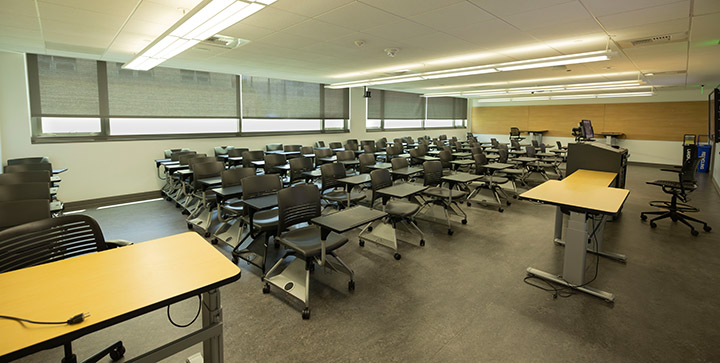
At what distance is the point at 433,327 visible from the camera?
2.68 m

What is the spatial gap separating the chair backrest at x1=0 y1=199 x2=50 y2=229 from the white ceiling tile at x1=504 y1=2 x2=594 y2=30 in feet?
15.6

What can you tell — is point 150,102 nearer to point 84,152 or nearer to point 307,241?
point 84,152

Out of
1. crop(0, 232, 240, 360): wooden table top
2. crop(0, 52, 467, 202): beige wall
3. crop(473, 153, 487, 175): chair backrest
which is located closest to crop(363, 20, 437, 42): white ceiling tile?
crop(473, 153, 487, 175): chair backrest

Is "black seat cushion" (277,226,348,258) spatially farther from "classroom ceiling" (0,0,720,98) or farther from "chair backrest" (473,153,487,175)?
"chair backrest" (473,153,487,175)

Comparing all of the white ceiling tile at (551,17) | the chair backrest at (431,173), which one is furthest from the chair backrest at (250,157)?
the white ceiling tile at (551,17)

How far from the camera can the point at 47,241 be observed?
206 cm

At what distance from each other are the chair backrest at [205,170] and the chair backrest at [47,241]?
2.88 metres

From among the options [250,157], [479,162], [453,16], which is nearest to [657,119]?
[479,162]

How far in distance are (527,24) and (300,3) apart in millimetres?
2738

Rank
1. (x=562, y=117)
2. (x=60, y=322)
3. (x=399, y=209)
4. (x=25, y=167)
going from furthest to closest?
(x=562, y=117) → (x=25, y=167) → (x=399, y=209) → (x=60, y=322)

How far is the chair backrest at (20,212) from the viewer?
243 cm

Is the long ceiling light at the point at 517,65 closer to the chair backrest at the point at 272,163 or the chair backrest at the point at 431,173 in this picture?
the chair backrest at the point at 431,173

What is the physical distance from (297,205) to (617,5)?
3814 millimetres

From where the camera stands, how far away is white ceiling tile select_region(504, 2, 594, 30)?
11.7 ft
